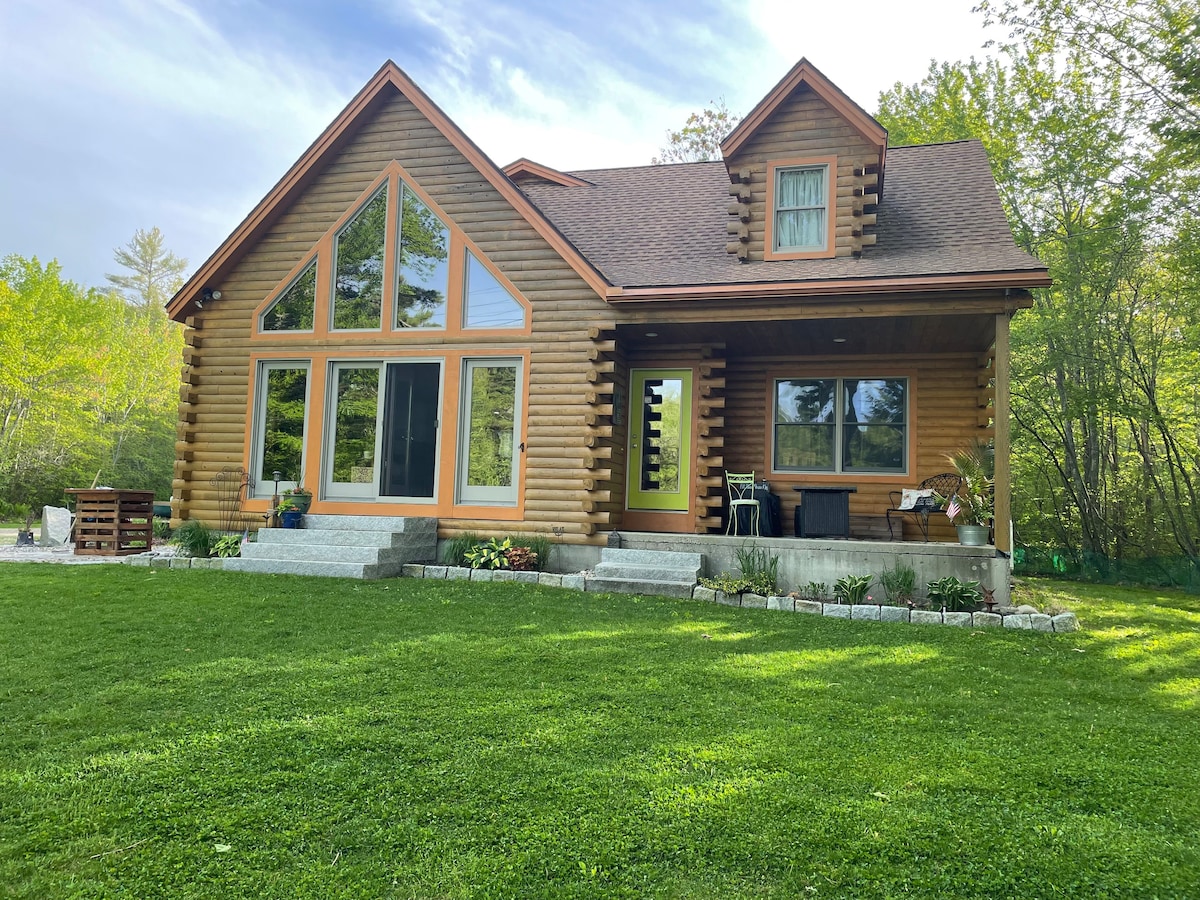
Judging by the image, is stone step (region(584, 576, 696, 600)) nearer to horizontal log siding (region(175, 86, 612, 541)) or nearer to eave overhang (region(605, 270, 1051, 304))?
horizontal log siding (region(175, 86, 612, 541))

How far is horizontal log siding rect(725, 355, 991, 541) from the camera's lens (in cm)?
1023

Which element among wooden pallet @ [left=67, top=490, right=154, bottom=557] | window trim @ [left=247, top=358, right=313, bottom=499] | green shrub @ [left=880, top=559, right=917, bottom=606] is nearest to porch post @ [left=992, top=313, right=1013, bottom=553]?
green shrub @ [left=880, top=559, right=917, bottom=606]

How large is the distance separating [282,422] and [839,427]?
297 inches

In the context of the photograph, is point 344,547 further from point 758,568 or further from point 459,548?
point 758,568

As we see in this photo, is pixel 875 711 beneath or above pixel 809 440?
beneath

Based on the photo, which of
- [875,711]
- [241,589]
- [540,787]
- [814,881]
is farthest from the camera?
[241,589]

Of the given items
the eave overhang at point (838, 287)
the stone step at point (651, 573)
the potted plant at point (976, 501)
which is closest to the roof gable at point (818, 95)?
the eave overhang at point (838, 287)

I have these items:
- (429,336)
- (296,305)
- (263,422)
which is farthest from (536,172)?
(263,422)

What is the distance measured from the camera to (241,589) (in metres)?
7.49

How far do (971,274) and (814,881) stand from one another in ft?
23.4

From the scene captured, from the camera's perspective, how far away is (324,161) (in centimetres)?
1034

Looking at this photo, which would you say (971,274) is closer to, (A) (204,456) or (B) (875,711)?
(B) (875,711)

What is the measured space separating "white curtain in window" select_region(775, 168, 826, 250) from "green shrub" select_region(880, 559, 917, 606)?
14.8ft

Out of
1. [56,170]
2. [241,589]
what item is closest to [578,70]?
[241,589]
